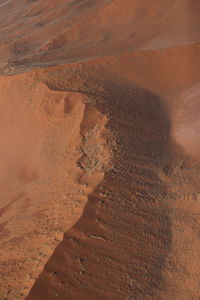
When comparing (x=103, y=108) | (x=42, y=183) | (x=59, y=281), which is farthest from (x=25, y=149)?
(x=59, y=281)

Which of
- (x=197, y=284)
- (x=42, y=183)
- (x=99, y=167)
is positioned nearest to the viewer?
(x=197, y=284)

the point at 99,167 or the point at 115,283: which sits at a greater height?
the point at 99,167

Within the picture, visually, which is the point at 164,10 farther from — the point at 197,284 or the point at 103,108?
the point at 197,284

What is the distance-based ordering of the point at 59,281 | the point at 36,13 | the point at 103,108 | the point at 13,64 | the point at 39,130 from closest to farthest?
1. the point at 59,281
2. the point at 103,108
3. the point at 39,130
4. the point at 13,64
5. the point at 36,13

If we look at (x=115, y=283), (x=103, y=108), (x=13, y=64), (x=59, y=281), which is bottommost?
(x=115, y=283)

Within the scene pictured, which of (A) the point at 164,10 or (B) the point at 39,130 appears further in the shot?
(A) the point at 164,10

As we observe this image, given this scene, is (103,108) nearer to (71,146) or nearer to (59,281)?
(71,146)
